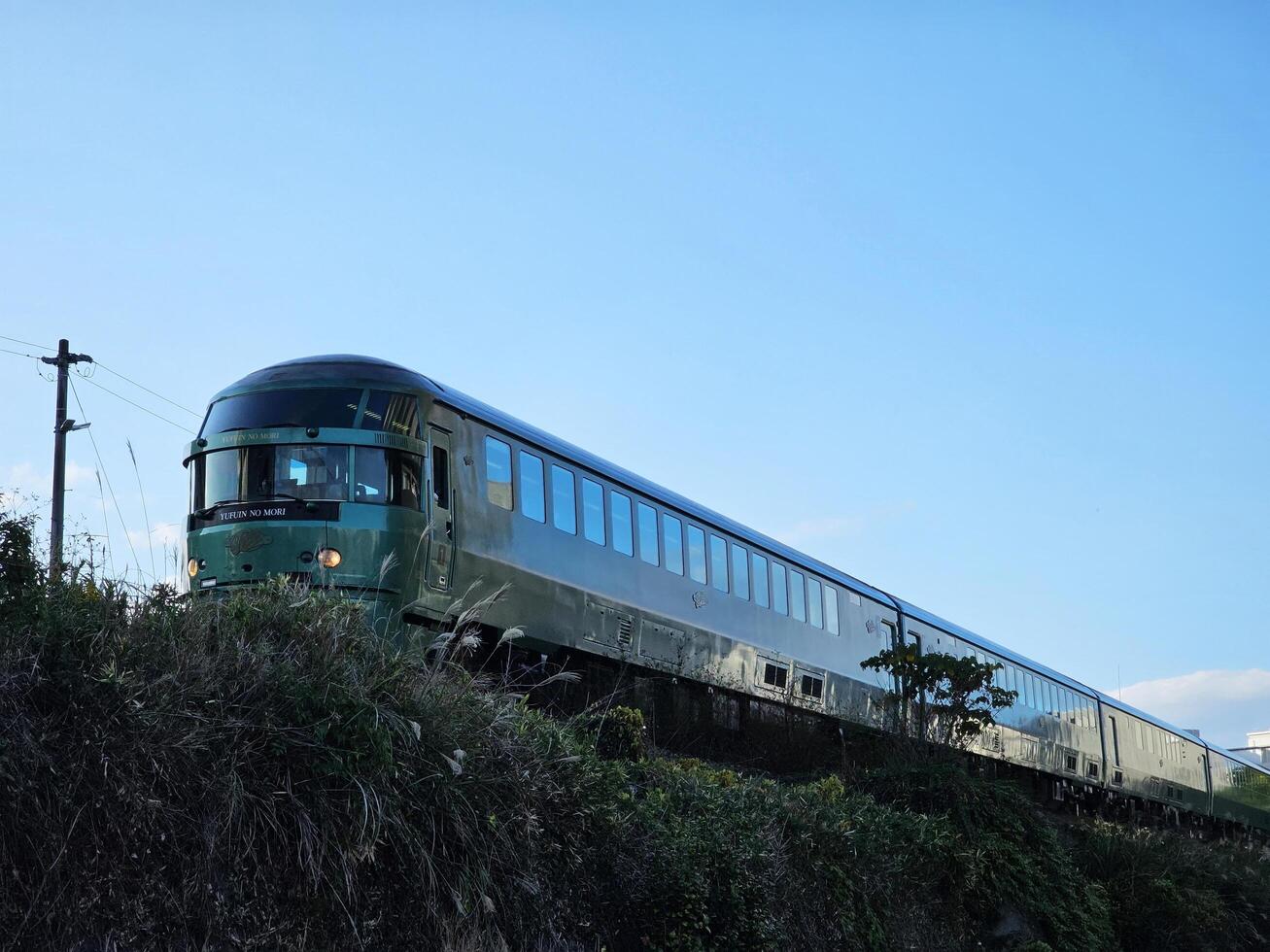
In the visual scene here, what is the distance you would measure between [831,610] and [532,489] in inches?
361

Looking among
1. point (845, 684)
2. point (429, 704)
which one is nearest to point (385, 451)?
point (429, 704)

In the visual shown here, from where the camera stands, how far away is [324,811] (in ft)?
21.8

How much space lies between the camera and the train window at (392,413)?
40.1 feet

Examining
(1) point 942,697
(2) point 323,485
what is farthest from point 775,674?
(2) point 323,485

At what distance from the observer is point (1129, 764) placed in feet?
119

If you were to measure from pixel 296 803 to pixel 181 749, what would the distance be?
1.89 feet

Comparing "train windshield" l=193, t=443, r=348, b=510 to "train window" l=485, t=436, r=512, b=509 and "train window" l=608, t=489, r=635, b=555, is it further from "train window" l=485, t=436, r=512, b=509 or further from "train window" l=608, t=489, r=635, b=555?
"train window" l=608, t=489, r=635, b=555

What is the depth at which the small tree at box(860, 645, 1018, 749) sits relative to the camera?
57.5ft

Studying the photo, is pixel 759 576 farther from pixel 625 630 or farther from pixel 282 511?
pixel 282 511

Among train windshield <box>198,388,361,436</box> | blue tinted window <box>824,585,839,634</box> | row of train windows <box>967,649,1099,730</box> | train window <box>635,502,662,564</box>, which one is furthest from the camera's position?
row of train windows <box>967,649,1099,730</box>

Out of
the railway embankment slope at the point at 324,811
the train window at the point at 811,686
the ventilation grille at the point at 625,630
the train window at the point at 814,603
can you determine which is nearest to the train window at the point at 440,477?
the railway embankment slope at the point at 324,811

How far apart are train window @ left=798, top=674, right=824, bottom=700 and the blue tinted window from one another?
1121mm

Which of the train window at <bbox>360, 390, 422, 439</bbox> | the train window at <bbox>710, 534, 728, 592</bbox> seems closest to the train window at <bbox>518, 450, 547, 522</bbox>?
the train window at <bbox>360, 390, 422, 439</bbox>

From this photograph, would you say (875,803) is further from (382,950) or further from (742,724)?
(382,950)
